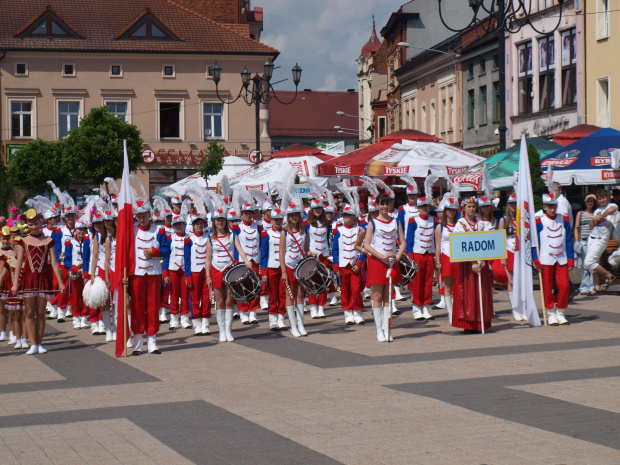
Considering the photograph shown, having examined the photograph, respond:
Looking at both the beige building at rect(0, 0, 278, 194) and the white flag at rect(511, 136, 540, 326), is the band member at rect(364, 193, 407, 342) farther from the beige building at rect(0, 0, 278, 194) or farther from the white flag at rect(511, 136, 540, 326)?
the beige building at rect(0, 0, 278, 194)

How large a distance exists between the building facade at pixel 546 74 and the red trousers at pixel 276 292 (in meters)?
21.9

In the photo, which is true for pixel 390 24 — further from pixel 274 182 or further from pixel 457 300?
pixel 457 300

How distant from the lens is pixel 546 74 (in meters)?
40.2

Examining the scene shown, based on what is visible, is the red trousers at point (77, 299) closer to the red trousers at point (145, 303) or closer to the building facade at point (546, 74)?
the red trousers at point (145, 303)

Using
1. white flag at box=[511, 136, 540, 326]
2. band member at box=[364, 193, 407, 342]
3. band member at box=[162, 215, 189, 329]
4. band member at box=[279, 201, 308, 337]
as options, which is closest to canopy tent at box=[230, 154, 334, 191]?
band member at box=[162, 215, 189, 329]

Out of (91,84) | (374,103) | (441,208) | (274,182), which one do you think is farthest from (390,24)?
(441,208)

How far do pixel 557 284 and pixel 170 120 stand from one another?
45645 millimetres

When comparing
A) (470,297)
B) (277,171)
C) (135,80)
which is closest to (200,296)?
(470,297)

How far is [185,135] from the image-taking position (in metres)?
58.2

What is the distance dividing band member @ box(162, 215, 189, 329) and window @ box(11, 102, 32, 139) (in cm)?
4257

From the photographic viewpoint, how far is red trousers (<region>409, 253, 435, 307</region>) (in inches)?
652

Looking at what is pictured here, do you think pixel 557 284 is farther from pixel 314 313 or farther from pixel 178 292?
pixel 178 292

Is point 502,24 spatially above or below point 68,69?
below

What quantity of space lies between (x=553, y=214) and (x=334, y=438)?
8275 millimetres
